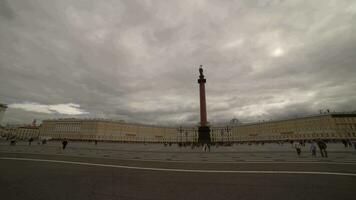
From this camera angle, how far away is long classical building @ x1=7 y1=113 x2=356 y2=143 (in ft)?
272

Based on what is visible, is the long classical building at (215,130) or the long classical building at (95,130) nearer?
the long classical building at (215,130)

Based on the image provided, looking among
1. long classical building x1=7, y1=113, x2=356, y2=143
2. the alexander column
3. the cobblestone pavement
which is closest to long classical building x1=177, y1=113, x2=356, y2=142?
long classical building x1=7, y1=113, x2=356, y2=143

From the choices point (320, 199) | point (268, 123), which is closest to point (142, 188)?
point (320, 199)

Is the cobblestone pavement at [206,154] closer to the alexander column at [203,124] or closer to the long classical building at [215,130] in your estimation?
the alexander column at [203,124]

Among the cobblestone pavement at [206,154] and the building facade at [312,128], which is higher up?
the building facade at [312,128]

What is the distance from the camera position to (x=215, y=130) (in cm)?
13850

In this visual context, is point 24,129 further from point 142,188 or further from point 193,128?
point 142,188

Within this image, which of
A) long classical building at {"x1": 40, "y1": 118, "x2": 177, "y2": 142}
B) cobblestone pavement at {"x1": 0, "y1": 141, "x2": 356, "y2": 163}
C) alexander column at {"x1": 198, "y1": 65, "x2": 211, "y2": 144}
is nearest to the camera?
cobblestone pavement at {"x1": 0, "y1": 141, "x2": 356, "y2": 163}

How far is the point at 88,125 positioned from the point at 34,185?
11278cm

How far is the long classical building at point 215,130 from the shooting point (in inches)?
3259

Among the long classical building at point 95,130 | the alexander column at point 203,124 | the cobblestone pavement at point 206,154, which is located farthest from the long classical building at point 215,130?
the cobblestone pavement at point 206,154

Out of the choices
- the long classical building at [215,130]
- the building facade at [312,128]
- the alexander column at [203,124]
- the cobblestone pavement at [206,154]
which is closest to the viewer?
the cobblestone pavement at [206,154]

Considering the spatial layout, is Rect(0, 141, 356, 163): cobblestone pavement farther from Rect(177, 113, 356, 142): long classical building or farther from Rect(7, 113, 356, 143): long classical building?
Rect(7, 113, 356, 143): long classical building

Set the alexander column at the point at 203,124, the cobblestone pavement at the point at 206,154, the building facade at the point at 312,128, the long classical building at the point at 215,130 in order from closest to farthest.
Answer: the cobblestone pavement at the point at 206,154, the alexander column at the point at 203,124, the building facade at the point at 312,128, the long classical building at the point at 215,130
